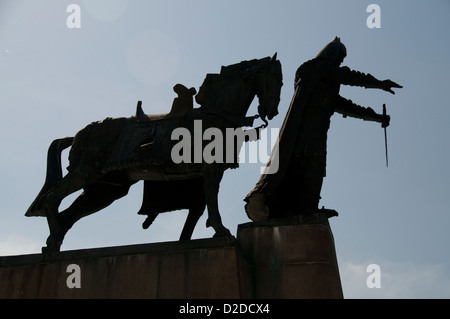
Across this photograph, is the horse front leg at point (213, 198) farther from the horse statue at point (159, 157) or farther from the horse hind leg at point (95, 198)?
the horse hind leg at point (95, 198)

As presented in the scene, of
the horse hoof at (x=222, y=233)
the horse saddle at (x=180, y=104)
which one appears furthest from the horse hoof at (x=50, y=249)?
the horse hoof at (x=222, y=233)

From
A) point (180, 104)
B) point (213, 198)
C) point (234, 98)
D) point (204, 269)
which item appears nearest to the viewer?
point (204, 269)

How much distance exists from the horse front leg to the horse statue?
0.01m

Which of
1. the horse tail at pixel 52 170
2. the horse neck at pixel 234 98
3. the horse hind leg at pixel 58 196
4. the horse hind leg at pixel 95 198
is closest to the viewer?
the horse neck at pixel 234 98

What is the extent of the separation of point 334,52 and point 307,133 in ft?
4.28

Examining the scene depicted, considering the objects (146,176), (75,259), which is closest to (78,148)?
(146,176)

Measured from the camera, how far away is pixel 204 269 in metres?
5.91

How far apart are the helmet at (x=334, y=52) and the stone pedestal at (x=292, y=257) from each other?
2375 mm

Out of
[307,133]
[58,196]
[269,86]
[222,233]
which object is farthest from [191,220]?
[269,86]

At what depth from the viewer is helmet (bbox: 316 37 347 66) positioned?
7707mm

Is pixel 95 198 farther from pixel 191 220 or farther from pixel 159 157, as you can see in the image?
pixel 159 157

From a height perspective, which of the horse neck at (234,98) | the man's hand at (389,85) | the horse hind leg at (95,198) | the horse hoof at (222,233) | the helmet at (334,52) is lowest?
the horse hoof at (222,233)

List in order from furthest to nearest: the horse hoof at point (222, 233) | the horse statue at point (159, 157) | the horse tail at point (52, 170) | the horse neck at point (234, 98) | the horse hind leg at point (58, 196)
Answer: the horse tail at point (52, 170) < the horse hind leg at point (58, 196) < the horse neck at point (234, 98) < the horse statue at point (159, 157) < the horse hoof at point (222, 233)

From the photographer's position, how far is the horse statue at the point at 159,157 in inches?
267
